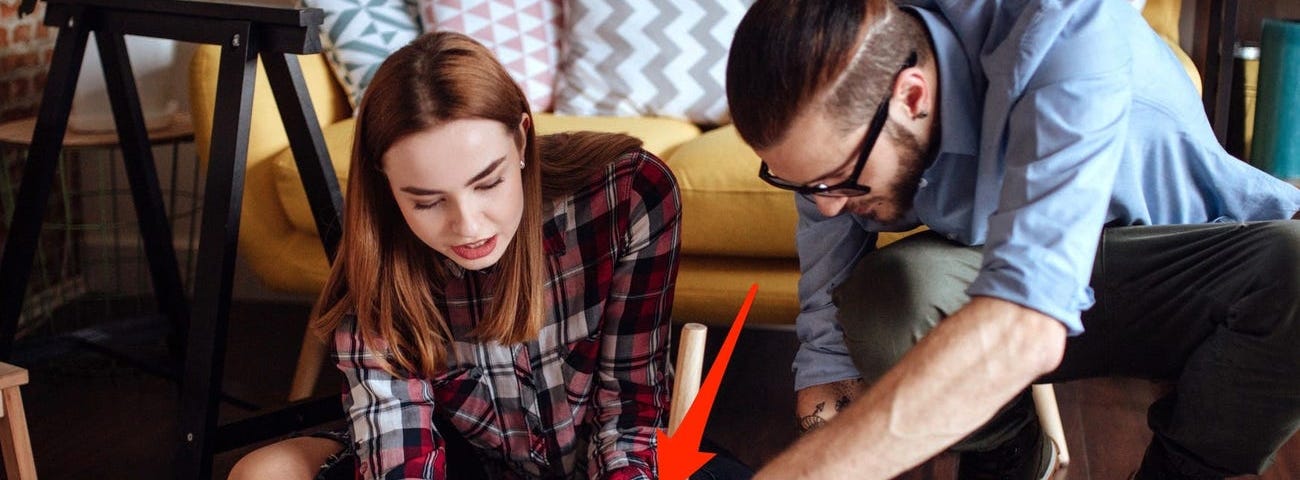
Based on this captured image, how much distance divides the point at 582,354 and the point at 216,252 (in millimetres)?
492

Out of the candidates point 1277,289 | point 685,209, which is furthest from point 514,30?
point 1277,289

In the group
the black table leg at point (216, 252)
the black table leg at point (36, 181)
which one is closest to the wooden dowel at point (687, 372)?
the black table leg at point (216, 252)

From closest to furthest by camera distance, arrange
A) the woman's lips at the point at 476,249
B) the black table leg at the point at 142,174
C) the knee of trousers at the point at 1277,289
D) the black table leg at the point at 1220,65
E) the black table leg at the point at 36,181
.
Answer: the knee of trousers at the point at 1277,289 < the woman's lips at the point at 476,249 < the black table leg at the point at 36,181 < the black table leg at the point at 142,174 < the black table leg at the point at 1220,65

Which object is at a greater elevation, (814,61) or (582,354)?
(814,61)

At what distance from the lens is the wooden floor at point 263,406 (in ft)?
6.59

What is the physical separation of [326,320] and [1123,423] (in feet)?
4.25

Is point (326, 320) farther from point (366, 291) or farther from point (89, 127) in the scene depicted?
point (89, 127)

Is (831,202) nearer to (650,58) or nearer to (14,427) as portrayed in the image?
(14,427)

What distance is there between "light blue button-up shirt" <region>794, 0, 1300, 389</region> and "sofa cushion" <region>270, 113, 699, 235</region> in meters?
0.75

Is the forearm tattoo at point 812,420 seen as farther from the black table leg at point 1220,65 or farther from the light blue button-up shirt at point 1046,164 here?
the black table leg at point 1220,65

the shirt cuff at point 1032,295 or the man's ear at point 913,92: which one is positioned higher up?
the man's ear at point 913,92

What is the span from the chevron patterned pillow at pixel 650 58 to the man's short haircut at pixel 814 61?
4.08ft

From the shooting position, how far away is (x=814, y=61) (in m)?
1.13

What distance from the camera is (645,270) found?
1.51 meters
